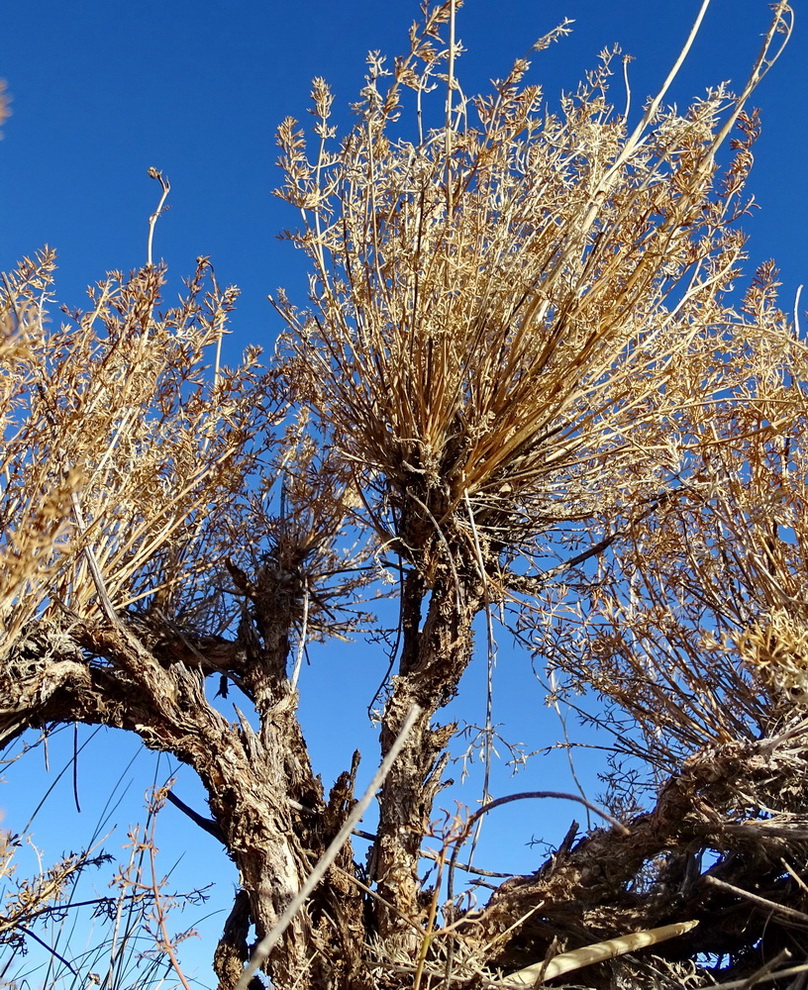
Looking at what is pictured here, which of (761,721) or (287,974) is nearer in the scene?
(287,974)

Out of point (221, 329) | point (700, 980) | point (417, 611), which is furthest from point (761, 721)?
point (221, 329)

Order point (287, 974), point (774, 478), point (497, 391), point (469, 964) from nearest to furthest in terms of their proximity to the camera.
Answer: point (469, 964)
point (287, 974)
point (497, 391)
point (774, 478)

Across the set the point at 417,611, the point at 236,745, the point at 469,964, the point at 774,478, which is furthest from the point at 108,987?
the point at 774,478

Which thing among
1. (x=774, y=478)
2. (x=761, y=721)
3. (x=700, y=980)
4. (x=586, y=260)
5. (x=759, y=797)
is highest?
(x=586, y=260)

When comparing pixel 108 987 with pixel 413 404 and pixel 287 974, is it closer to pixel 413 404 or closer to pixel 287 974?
pixel 287 974

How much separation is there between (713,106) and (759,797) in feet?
8.67

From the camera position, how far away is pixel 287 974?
3.29 meters

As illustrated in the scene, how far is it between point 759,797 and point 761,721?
315 millimetres

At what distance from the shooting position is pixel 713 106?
11.2ft

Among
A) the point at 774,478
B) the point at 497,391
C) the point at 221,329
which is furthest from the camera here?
the point at 221,329

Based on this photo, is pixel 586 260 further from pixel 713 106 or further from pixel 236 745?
pixel 236 745

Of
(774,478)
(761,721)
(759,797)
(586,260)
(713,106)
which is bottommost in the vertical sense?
(759,797)

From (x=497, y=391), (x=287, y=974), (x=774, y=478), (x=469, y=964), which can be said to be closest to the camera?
(x=469, y=964)

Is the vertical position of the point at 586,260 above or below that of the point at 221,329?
below
